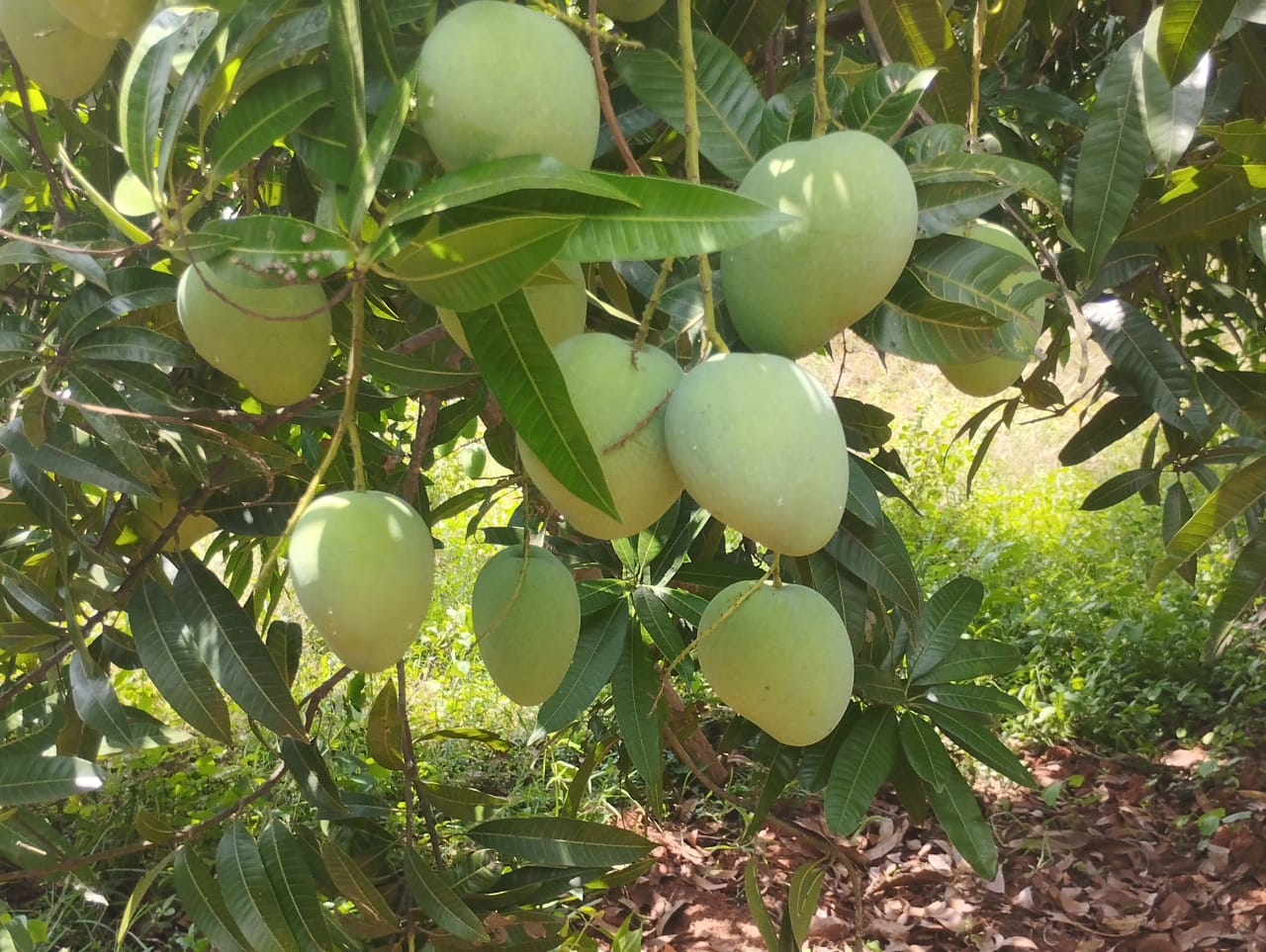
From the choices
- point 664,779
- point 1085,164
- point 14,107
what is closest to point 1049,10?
point 1085,164

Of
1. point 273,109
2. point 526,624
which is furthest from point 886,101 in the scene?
point 526,624

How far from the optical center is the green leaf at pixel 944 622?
5.95 ft

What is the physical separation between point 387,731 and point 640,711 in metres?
0.41

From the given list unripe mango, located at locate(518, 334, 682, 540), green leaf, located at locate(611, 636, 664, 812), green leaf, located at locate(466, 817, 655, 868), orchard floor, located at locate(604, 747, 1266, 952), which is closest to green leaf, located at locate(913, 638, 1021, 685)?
green leaf, located at locate(611, 636, 664, 812)

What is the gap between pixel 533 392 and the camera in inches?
20.1

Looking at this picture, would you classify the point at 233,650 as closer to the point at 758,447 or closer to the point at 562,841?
the point at 562,841

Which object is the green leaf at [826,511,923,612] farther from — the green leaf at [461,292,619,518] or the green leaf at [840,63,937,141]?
the green leaf at [461,292,619,518]

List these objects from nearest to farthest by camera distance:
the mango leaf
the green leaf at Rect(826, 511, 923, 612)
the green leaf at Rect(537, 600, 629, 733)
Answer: the mango leaf → the green leaf at Rect(826, 511, 923, 612) → the green leaf at Rect(537, 600, 629, 733)

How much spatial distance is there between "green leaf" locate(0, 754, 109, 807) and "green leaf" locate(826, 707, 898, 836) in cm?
101

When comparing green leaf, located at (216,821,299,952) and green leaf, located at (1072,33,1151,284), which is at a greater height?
green leaf, located at (1072,33,1151,284)

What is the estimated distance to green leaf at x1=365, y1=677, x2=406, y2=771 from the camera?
5.29ft

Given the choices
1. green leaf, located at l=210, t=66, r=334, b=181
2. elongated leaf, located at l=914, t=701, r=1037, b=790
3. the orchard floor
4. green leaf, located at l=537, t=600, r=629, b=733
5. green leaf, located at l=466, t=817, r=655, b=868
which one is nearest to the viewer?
green leaf, located at l=210, t=66, r=334, b=181

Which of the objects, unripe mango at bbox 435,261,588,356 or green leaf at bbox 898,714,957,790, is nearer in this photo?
unripe mango at bbox 435,261,588,356

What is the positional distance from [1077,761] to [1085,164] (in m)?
2.84
